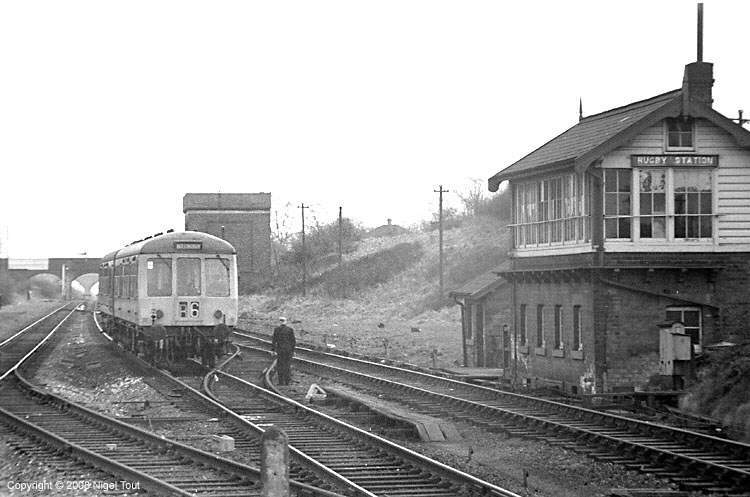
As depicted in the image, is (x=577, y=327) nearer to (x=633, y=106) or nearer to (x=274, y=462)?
(x=633, y=106)

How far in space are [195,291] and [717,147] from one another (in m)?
12.2

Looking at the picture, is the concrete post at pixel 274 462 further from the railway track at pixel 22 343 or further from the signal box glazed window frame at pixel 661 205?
the railway track at pixel 22 343

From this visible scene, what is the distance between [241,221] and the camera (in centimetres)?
8181

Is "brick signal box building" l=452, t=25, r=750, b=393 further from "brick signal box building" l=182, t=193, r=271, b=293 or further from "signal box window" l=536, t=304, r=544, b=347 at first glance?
"brick signal box building" l=182, t=193, r=271, b=293

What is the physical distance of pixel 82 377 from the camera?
83.6 feet

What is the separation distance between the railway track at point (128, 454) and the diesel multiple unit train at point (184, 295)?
5606 millimetres

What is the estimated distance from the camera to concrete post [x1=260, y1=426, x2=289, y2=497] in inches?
338

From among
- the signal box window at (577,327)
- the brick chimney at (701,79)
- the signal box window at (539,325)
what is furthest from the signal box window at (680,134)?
the signal box window at (539,325)

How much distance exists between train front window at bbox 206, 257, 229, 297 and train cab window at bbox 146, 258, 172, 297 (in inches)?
36.2

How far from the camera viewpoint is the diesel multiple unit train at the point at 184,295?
81.0ft

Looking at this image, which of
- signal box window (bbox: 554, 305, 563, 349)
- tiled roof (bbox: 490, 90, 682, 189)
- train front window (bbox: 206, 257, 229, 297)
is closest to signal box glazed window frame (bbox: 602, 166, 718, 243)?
tiled roof (bbox: 490, 90, 682, 189)

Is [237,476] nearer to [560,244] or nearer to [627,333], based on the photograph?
[627,333]

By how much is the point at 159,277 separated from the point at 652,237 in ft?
37.3

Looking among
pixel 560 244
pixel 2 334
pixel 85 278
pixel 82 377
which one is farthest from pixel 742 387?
pixel 85 278
